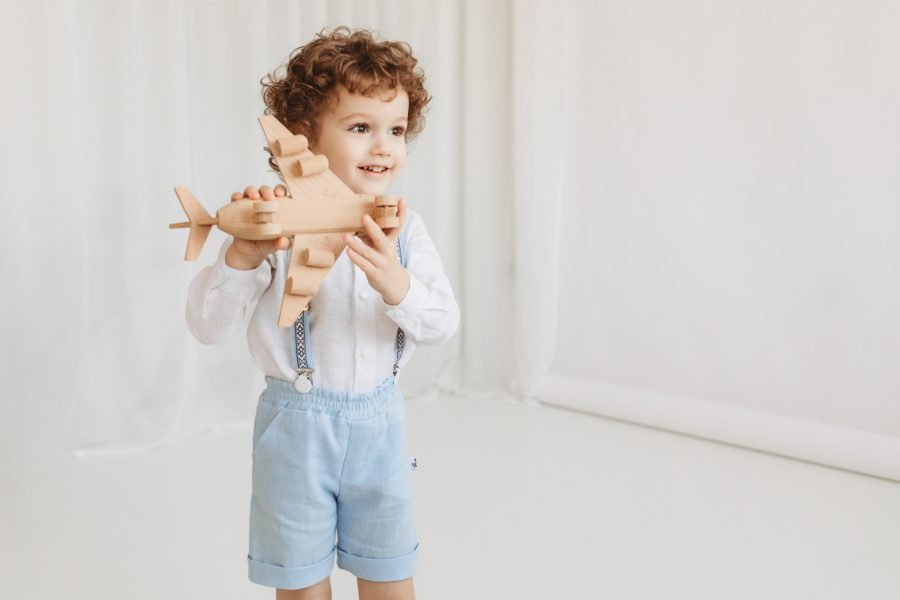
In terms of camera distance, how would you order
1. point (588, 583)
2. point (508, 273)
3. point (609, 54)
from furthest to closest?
1. point (508, 273)
2. point (609, 54)
3. point (588, 583)

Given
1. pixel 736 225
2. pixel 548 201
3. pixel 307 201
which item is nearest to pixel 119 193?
pixel 548 201

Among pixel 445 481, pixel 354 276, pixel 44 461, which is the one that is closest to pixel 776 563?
pixel 445 481

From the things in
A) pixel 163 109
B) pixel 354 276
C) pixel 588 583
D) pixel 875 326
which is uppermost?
pixel 163 109

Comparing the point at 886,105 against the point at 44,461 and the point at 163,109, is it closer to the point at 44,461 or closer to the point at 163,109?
the point at 163,109

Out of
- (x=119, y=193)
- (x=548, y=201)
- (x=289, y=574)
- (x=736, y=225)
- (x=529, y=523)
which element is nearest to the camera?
(x=289, y=574)

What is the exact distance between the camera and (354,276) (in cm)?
99

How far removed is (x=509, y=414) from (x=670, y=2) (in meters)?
1.10

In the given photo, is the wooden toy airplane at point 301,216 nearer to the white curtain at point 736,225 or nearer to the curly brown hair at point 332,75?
the curly brown hair at point 332,75

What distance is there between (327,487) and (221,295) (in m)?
0.24

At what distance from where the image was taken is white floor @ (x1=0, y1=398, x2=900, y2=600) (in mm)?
1389

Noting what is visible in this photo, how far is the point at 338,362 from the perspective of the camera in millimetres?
979

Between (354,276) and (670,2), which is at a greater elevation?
(670,2)

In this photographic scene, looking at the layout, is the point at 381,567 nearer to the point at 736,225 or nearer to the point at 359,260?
the point at 359,260

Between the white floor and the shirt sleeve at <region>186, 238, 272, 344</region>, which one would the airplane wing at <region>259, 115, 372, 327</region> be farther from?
the white floor
